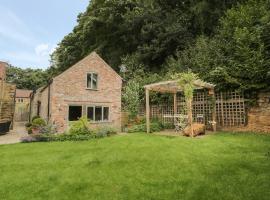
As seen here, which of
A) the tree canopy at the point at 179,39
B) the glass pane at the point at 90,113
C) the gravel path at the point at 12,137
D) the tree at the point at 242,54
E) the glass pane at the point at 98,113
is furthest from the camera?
the glass pane at the point at 98,113

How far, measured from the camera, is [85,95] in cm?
1862

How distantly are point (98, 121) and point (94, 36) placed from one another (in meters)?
14.7

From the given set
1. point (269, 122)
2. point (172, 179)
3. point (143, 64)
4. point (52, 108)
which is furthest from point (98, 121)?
point (172, 179)

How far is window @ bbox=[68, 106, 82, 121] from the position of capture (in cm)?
1788

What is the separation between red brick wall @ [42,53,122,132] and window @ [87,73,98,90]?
10.2 inches

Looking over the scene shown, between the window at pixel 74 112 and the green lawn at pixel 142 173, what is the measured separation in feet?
27.7

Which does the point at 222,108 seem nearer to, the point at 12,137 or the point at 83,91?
the point at 83,91

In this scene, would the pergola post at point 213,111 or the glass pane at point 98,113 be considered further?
the glass pane at point 98,113

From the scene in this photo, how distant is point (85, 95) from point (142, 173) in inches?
523

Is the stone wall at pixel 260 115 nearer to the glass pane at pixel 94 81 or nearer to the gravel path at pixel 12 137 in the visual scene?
the glass pane at pixel 94 81

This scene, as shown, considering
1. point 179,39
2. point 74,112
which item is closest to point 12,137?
point 74,112

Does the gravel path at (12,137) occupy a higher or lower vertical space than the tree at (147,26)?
lower

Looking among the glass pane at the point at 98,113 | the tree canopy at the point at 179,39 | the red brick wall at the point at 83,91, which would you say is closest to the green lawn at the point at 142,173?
the tree canopy at the point at 179,39

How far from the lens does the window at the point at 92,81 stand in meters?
19.1
